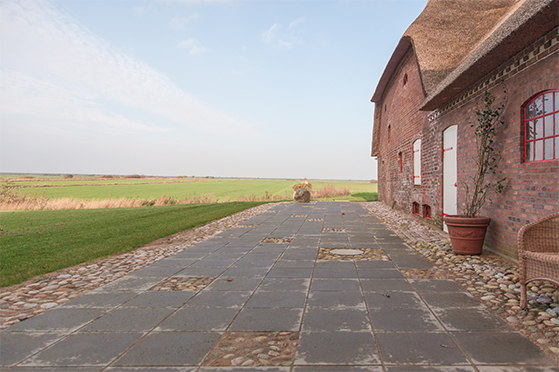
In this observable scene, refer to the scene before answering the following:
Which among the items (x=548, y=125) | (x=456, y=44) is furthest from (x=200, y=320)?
(x=456, y=44)

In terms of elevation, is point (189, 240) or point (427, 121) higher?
point (427, 121)

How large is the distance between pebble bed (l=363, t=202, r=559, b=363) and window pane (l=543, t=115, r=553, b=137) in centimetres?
201

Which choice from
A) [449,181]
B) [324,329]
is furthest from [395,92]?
[324,329]

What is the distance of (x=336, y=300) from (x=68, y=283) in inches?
144

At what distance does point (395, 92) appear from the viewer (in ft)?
44.5

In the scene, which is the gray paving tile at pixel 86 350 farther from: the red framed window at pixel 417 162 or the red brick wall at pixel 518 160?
the red framed window at pixel 417 162

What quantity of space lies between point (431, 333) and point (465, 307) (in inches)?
33.1

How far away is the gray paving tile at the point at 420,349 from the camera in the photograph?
2.28m

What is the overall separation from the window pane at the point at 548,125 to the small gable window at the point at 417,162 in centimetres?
612

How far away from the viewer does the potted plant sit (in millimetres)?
5453

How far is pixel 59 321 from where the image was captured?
119 inches

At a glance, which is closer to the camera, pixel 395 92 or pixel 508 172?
pixel 508 172

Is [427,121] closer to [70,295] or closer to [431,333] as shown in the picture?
[431,333]

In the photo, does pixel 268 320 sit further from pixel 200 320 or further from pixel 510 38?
pixel 510 38
